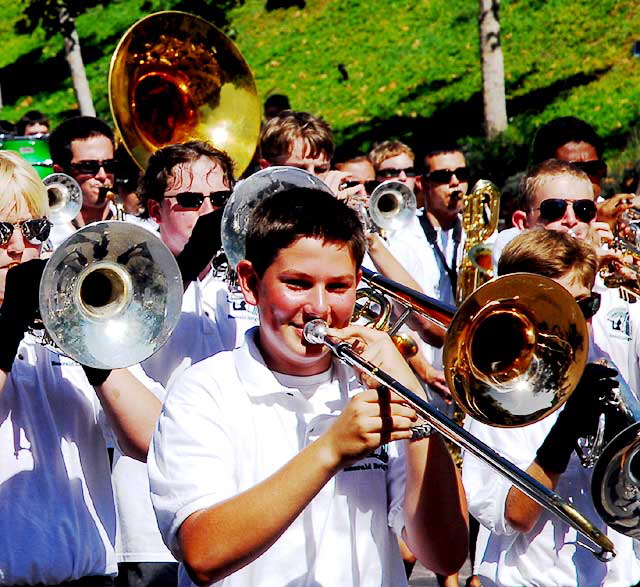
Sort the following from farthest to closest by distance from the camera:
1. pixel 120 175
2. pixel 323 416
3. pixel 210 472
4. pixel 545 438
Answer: pixel 120 175, pixel 545 438, pixel 323 416, pixel 210 472

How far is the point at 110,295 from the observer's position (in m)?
3.31

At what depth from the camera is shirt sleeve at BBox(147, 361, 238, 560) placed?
2.46 m

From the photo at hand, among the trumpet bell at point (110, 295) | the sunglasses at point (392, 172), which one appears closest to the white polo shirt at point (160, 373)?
the trumpet bell at point (110, 295)

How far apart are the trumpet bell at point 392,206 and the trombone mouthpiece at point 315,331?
12.7 ft

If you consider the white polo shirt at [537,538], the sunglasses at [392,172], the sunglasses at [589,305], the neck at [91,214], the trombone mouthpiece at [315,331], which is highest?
the sunglasses at [392,172]

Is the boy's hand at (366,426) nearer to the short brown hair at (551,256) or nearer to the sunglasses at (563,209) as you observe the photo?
the short brown hair at (551,256)

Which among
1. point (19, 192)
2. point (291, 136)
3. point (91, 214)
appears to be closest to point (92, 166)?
point (91, 214)

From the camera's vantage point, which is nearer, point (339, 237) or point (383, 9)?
point (339, 237)

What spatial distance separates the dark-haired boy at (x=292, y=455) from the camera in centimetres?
239

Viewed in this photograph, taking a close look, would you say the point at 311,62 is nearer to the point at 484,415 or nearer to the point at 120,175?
the point at 120,175

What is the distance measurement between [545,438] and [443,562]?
0.64 metres

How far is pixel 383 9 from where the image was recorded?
2262 cm

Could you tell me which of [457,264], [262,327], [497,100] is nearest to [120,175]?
[457,264]

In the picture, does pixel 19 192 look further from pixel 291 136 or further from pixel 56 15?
pixel 56 15
